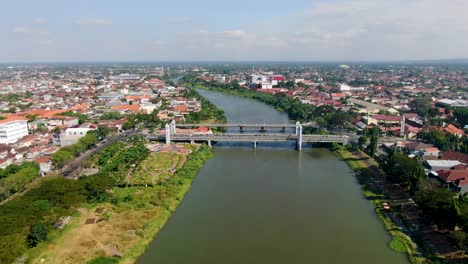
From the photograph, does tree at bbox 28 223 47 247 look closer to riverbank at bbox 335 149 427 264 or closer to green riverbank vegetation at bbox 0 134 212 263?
green riverbank vegetation at bbox 0 134 212 263

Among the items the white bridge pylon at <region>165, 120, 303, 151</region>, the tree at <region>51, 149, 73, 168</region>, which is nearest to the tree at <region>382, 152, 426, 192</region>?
the white bridge pylon at <region>165, 120, 303, 151</region>

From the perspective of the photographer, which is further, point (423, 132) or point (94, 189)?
point (423, 132)

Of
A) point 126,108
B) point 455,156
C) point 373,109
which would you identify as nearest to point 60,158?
point 126,108

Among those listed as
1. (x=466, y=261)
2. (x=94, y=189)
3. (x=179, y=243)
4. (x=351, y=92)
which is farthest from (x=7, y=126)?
(x=351, y=92)

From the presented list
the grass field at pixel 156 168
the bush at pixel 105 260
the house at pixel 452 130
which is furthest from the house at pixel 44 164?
the house at pixel 452 130

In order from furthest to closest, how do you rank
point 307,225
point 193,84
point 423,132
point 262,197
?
point 193,84, point 423,132, point 262,197, point 307,225

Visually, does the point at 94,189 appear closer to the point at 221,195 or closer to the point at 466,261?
the point at 221,195
